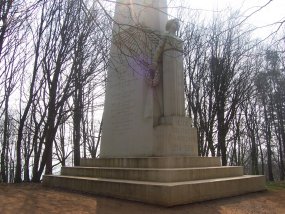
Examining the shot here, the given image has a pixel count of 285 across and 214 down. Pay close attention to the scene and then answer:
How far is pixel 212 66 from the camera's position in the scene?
18469 mm

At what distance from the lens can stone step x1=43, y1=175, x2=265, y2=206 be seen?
6.51 meters

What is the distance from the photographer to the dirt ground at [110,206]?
617 cm

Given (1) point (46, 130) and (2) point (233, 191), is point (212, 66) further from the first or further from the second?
(2) point (233, 191)

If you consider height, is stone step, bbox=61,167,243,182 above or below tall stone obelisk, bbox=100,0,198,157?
below

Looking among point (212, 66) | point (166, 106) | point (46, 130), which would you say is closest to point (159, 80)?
point (166, 106)

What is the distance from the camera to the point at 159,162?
7980 mm

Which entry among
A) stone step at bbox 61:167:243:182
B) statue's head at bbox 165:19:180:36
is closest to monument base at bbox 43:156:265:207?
stone step at bbox 61:167:243:182

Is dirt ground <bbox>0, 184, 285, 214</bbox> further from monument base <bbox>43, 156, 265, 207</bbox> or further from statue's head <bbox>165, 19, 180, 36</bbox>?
statue's head <bbox>165, 19, 180, 36</bbox>

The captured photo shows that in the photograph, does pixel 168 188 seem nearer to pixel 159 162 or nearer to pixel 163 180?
pixel 163 180

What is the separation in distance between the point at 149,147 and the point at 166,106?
123 cm

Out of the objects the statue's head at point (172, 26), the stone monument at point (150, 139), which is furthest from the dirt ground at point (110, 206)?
the statue's head at point (172, 26)

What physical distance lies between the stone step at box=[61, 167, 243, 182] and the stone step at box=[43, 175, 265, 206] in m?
0.26

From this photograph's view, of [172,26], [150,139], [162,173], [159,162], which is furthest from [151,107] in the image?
[162,173]

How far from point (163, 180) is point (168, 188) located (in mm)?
787
